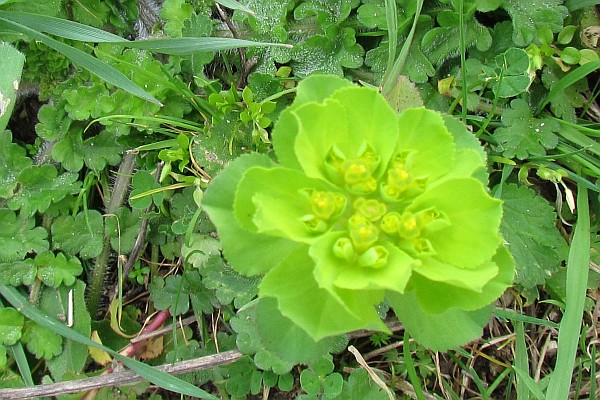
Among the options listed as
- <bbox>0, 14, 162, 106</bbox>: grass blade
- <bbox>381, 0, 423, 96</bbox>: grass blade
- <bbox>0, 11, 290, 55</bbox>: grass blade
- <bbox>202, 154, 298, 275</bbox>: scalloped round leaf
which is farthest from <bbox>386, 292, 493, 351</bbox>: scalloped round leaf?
<bbox>0, 14, 162, 106</bbox>: grass blade

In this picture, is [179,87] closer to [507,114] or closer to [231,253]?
[231,253]

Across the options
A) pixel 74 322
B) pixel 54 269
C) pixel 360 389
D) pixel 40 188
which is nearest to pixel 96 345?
pixel 74 322

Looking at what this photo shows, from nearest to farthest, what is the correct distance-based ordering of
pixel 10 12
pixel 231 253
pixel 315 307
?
pixel 315 307
pixel 231 253
pixel 10 12

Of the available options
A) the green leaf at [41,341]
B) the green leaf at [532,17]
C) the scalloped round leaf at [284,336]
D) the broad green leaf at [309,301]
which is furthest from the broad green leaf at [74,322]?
the green leaf at [532,17]

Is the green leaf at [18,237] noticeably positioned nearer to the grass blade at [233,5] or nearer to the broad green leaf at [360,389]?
the grass blade at [233,5]

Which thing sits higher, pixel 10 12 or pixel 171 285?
pixel 10 12

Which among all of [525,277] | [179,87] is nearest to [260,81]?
[179,87]

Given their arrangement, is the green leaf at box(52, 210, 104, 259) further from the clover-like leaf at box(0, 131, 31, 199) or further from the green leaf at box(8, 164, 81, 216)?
the clover-like leaf at box(0, 131, 31, 199)
